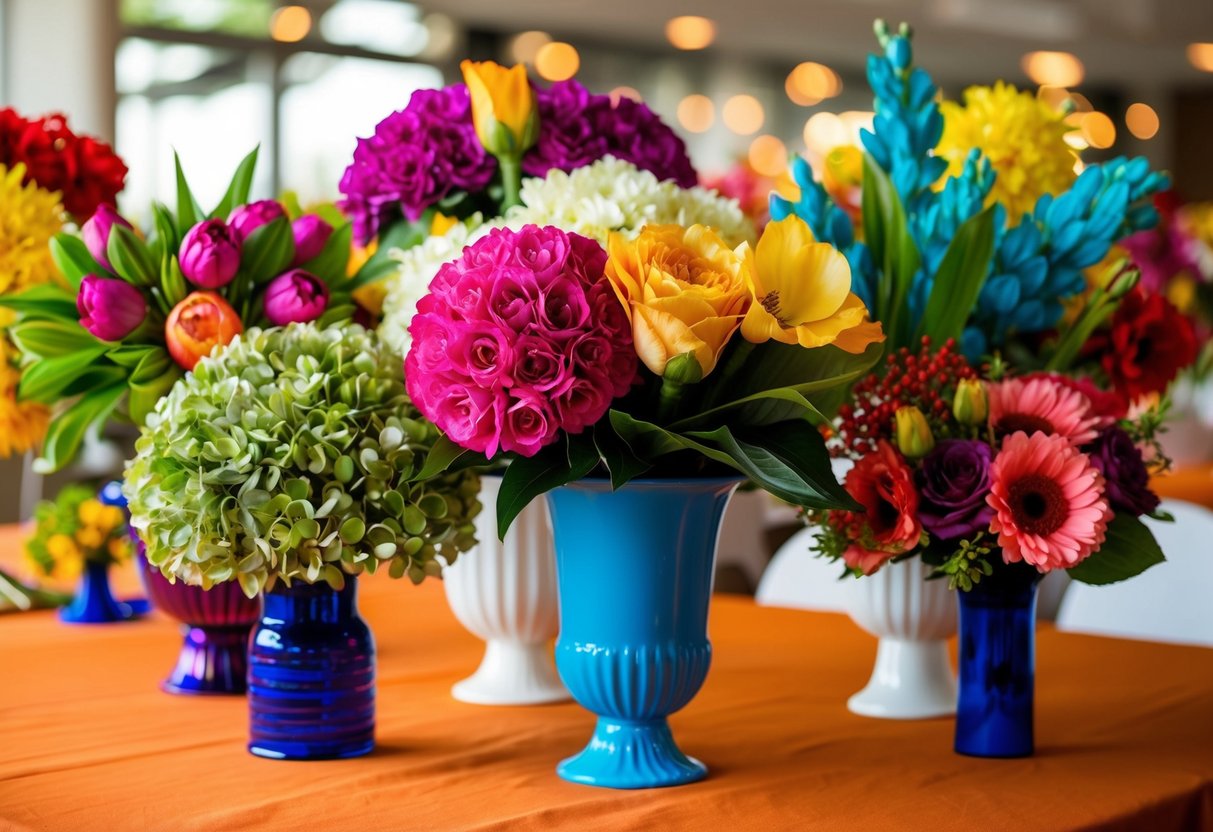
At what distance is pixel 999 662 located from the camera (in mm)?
1070

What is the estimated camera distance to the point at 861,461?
1018mm

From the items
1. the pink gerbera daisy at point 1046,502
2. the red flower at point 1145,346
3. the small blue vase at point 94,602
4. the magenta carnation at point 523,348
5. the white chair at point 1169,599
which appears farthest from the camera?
the white chair at point 1169,599

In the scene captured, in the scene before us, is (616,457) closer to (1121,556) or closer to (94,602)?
(1121,556)

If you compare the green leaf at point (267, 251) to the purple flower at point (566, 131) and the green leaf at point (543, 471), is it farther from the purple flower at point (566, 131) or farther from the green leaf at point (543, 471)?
the green leaf at point (543, 471)

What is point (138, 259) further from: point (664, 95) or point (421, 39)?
point (664, 95)

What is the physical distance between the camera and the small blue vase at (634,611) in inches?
37.7

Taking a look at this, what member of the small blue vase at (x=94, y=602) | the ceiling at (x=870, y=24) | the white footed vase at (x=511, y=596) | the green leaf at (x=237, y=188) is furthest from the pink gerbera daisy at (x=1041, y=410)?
the ceiling at (x=870, y=24)

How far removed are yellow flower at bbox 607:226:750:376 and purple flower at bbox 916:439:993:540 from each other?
0.72 ft

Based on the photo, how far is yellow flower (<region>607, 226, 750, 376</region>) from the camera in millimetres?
845

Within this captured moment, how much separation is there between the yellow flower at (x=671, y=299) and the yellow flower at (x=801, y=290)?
0.04ft

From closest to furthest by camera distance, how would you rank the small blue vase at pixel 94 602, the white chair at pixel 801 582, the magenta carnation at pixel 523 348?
the magenta carnation at pixel 523 348 → the small blue vase at pixel 94 602 → the white chair at pixel 801 582

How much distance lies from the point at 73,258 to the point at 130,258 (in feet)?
0.18

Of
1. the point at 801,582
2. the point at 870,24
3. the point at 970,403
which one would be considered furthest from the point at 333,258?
the point at 870,24

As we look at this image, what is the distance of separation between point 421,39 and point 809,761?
7.77 m
